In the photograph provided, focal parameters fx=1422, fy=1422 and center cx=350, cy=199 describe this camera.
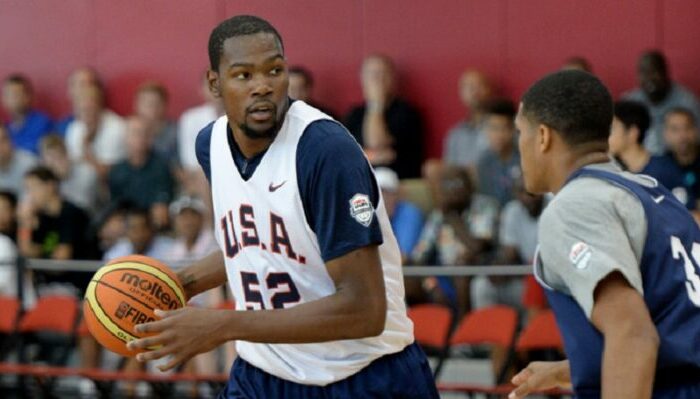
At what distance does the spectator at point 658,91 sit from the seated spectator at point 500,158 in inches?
34.9

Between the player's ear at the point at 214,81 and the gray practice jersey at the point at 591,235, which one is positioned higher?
the player's ear at the point at 214,81

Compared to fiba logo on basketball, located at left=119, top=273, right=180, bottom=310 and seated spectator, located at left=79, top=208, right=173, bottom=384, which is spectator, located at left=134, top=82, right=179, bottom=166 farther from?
fiba logo on basketball, located at left=119, top=273, right=180, bottom=310

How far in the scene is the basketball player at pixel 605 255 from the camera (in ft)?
11.8

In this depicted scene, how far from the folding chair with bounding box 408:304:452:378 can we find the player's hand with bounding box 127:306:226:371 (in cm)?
513

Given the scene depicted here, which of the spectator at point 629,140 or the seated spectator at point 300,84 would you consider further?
the seated spectator at point 300,84

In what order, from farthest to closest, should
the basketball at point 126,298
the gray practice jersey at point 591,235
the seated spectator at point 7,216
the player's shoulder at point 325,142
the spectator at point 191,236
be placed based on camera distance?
1. the seated spectator at point 7,216
2. the spectator at point 191,236
3. the basketball at point 126,298
4. the player's shoulder at point 325,142
5. the gray practice jersey at point 591,235

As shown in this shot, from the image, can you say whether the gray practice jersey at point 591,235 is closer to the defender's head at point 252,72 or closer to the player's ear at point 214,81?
the defender's head at point 252,72

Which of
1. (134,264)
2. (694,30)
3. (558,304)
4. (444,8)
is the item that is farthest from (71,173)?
(558,304)

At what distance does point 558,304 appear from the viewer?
3865 mm

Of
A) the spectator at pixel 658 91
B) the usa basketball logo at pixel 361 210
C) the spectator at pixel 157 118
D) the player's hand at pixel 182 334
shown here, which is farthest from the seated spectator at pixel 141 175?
the player's hand at pixel 182 334

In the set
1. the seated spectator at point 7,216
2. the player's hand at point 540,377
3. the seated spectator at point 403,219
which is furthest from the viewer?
the seated spectator at point 7,216

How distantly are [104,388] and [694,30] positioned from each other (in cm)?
530

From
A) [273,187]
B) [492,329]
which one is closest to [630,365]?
[273,187]

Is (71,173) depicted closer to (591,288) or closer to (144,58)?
(144,58)
